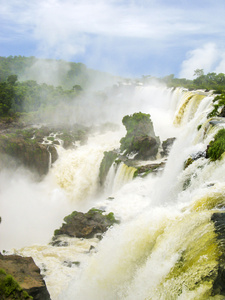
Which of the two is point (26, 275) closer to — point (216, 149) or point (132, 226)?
point (132, 226)

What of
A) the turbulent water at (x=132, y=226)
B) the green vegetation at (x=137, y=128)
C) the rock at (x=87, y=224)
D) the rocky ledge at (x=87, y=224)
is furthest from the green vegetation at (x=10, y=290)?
the green vegetation at (x=137, y=128)

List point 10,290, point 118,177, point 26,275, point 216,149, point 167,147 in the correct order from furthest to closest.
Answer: point 167,147, point 118,177, point 216,149, point 26,275, point 10,290

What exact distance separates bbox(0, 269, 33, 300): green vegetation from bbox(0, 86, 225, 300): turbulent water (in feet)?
6.01

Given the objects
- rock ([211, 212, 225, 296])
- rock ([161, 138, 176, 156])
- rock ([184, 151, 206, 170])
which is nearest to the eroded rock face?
rock ([184, 151, 206, 170])

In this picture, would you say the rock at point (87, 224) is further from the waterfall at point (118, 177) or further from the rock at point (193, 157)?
the waterfall at point (118, 177)

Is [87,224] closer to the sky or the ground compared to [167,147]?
closer to the ground

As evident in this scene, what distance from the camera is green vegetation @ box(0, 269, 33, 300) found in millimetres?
5734

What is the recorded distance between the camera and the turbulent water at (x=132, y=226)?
5.73 meters

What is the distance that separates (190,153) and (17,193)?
15.1 meters

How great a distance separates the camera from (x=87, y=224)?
12398mm

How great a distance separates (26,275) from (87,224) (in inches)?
217

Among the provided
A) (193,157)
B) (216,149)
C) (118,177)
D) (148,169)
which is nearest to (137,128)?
(118,177)

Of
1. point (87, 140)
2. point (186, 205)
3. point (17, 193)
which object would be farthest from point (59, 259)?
point (87, 140)

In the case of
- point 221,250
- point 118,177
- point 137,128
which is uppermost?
point 137,128
